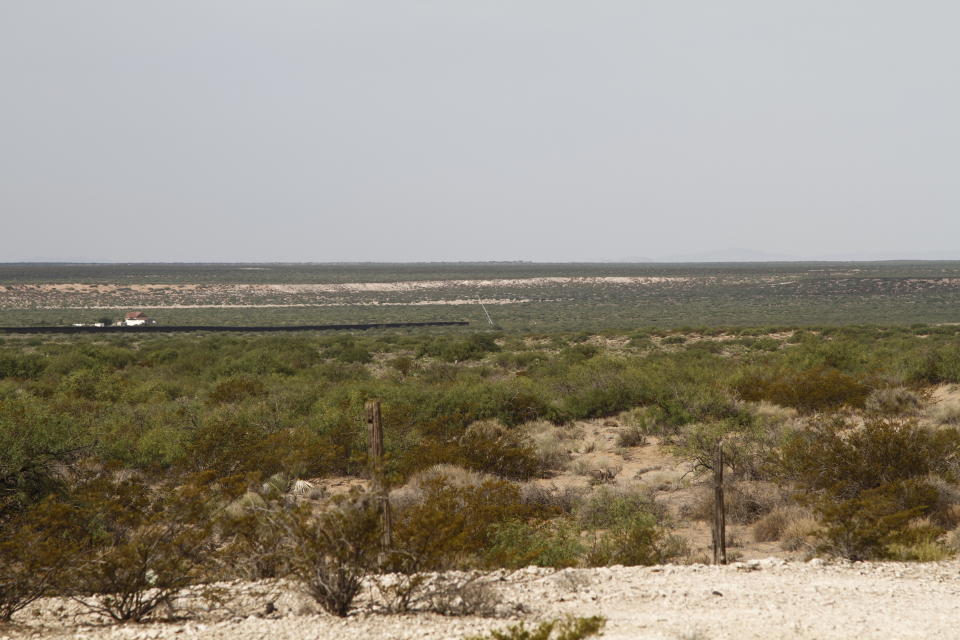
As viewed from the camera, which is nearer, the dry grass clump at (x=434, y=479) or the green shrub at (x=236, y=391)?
the dry grass clump at (x=434, y=479)

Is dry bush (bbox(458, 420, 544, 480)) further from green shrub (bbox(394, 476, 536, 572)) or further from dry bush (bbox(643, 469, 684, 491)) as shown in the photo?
dry bush (bbox(643, 469, 684, 491))

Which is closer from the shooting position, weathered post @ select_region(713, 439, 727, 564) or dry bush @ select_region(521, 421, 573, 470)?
weathered post @ select_region(713, 439, 727, 564)

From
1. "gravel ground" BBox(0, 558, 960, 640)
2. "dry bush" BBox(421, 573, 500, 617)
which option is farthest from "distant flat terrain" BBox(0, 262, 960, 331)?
"dry bush" BBox(421, 573, 500, 617)

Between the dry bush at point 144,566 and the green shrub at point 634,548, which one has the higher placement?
the dry bush at point 144,566

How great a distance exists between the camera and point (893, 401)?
17.0 meters

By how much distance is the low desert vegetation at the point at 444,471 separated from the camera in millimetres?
6723

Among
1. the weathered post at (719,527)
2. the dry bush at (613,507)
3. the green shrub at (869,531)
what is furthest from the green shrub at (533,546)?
the green shrub at (869,531)

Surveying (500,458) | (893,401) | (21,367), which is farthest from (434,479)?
(21,367)

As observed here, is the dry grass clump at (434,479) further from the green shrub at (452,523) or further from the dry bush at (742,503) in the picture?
the dry bush at (742,503)

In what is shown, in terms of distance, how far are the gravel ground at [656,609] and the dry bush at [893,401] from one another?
9178mm

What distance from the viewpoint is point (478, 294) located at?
103m

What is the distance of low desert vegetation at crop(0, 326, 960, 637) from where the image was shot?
22.1 feet

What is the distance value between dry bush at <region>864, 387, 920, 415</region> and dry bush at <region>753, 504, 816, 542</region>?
731 centimetres

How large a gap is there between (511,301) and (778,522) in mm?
77899
